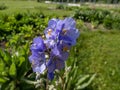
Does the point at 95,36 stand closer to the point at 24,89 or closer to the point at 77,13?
the point at 77,13

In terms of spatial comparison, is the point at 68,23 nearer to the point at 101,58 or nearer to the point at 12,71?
the point at 12,71

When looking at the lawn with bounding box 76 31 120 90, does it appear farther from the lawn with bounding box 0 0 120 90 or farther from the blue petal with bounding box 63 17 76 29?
the blue petal with bounding box 63 17 76 29

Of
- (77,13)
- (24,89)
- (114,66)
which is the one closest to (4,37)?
(114,66)

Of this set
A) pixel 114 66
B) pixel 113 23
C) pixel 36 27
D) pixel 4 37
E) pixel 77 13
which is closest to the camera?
pixel 114 66

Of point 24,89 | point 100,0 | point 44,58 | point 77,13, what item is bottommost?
point 100,0

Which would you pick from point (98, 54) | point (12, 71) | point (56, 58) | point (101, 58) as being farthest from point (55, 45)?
point (98, 54)

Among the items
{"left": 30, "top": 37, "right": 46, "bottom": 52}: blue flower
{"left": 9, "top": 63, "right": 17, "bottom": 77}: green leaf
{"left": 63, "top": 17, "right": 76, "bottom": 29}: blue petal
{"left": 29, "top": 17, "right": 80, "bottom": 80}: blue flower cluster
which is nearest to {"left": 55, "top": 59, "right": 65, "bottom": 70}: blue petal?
{"left": 29, "top": 17, "right": 80, "bottom": 80}: blue flower cluster

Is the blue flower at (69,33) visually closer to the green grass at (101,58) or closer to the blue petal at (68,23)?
the blue petal at (68,23)
